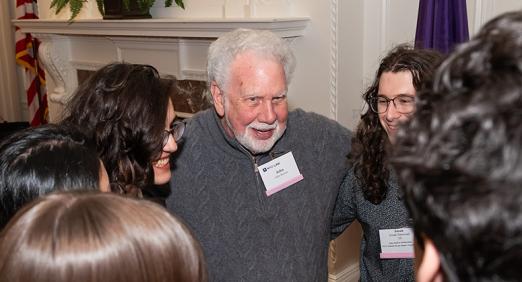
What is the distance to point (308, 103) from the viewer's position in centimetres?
334

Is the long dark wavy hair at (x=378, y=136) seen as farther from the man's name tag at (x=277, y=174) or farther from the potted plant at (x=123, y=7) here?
the potted plant at (x=123, y=7)

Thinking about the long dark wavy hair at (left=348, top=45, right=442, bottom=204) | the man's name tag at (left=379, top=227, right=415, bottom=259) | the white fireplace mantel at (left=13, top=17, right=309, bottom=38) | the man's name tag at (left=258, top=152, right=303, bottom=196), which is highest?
the white fireplace mantel at (left=13, top=17, right=309, bottom=38)

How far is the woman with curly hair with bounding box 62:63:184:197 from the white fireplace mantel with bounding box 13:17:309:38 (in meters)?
1.59

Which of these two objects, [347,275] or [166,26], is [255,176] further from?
[166,26]

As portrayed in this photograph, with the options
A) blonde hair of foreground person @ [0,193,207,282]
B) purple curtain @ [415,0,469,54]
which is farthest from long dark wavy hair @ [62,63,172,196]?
purple curtain @ [415,0,469,54]

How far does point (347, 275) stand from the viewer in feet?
11.8

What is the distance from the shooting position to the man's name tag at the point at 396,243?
1.72 meters

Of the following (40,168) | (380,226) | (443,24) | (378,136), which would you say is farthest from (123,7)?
(40,168)

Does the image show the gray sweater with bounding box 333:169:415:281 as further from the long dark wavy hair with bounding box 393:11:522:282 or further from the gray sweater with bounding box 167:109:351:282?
the long dark wavy hair with bounding box 393:11:522:282

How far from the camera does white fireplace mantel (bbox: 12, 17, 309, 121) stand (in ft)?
10.9

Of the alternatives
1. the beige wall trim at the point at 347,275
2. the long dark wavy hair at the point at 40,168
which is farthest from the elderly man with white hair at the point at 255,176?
the beige wall trim at the point at 347,275

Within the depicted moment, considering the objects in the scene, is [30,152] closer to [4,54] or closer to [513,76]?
[513,76]

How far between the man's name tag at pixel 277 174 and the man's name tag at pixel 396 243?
0.38m

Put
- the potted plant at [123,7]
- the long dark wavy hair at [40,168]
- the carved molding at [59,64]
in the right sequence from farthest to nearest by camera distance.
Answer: the carved molding at [59,64] < the potted plant at [123,7] < the long dark wavy hair at [40,168]
